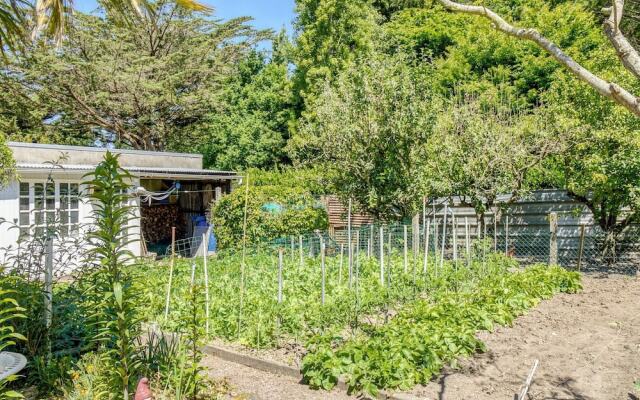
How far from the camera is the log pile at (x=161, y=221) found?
16.8m

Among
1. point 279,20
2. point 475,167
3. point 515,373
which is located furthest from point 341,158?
point 279,20

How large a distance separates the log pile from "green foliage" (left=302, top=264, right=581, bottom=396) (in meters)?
12.7

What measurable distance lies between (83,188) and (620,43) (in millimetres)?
11437

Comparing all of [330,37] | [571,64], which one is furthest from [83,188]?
[330,37]


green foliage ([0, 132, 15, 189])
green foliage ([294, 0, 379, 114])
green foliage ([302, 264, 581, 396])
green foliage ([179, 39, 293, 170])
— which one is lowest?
green foliage ([302, 264, 581, 396])

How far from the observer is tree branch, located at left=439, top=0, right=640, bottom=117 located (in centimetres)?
219

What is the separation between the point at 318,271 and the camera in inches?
312

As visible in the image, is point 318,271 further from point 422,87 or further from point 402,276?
point 422,87

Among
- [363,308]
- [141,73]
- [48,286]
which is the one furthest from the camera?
[141,73]

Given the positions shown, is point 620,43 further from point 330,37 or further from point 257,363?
point 330,37

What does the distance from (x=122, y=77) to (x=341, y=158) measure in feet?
44.4

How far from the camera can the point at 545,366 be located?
460 cm

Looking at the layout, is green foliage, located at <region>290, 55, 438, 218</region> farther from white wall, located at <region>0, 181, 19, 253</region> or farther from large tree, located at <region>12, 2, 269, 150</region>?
large tree, located at <region>12, 2, 269, 150</region>

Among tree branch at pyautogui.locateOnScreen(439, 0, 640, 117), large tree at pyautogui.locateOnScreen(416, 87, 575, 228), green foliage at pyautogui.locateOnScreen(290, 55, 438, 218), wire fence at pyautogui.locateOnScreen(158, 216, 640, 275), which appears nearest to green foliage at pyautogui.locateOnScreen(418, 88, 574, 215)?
large tree at pyautogui.locateOnScreen(416, 87, 575, 228)
